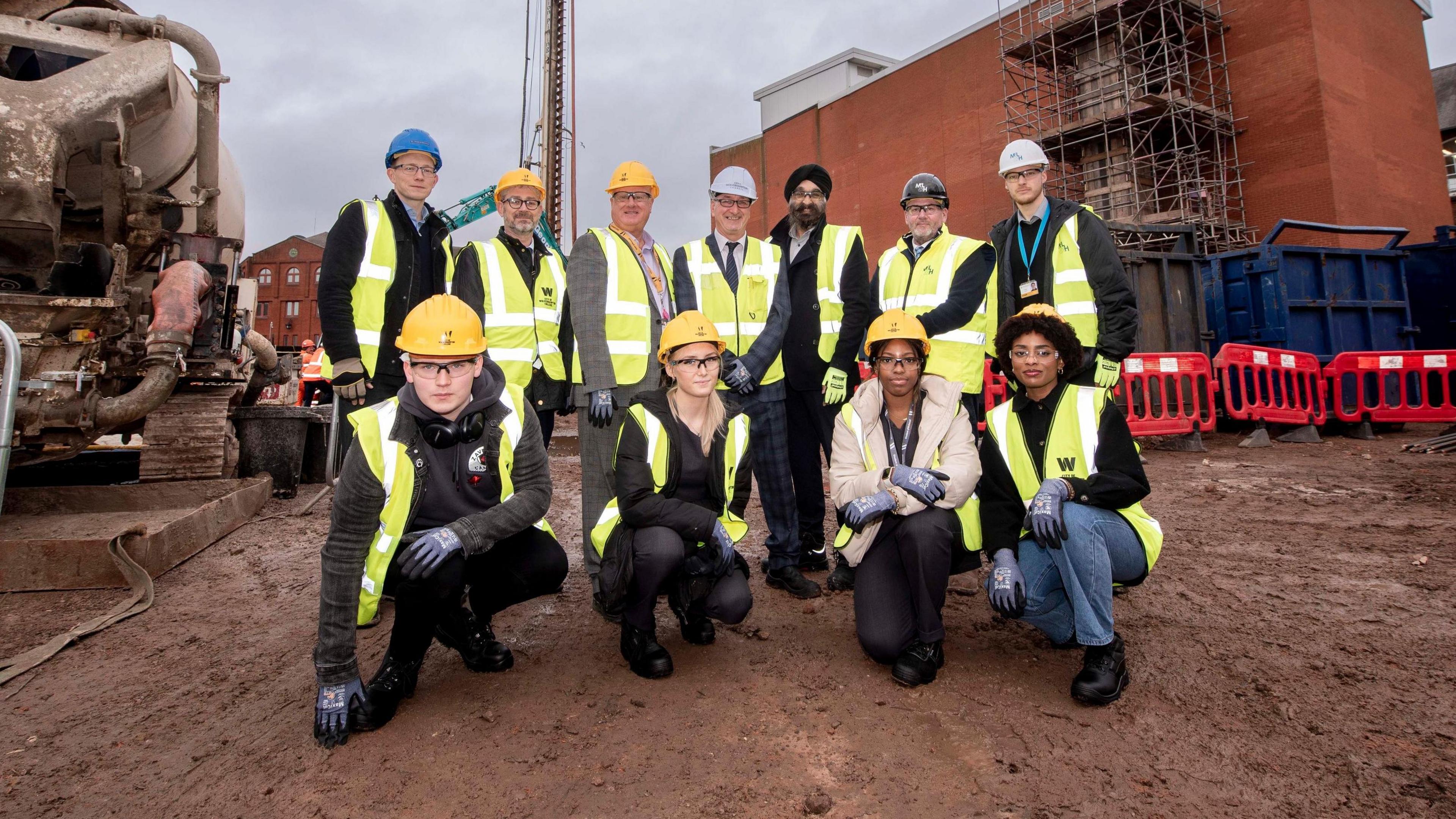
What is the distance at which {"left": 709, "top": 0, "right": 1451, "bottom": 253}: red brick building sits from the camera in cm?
1852

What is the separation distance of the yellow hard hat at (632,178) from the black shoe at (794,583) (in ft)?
6.69

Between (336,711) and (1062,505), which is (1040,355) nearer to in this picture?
(1062,505)

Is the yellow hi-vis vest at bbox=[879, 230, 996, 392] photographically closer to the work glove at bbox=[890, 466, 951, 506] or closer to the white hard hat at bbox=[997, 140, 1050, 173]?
the white hard hat at bbox=[997, 140, 1050, 173]

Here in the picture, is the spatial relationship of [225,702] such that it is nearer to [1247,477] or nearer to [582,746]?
[582,746]

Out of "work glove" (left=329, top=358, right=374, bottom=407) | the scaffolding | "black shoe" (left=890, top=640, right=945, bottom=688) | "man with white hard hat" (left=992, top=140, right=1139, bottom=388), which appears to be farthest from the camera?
the scaffolding

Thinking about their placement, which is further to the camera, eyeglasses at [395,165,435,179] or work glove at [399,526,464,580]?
eyeglasses at [395,165,435,179]

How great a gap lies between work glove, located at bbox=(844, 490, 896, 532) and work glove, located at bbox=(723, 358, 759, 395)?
90cm

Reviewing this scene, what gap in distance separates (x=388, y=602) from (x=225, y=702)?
1.18 metres

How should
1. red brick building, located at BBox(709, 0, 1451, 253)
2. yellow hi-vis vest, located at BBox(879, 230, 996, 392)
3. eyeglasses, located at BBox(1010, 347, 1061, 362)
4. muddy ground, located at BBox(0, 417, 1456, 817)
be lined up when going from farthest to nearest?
red brick building, located at BBox(709, 0, 1451, 253) < yellow hi-vis vest, located at BBox(879, 230, 996, 392) < eyeglasses, located at BBox(1010, 347, 1061, 362) < muddy ground, located at BBox(0, 417, 1456, 817)

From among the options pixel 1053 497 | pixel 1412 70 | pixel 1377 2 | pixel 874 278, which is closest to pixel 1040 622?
pixel 1053 497

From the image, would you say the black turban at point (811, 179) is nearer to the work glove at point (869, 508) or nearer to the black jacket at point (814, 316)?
the black jacket at point (814, 316)

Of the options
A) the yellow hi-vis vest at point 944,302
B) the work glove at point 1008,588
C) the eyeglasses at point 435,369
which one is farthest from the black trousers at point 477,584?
the yellow hi-vis vest at point 944,302

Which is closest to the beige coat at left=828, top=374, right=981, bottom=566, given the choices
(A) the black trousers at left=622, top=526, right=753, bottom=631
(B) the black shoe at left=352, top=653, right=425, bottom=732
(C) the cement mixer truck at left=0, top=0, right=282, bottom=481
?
(A) the black trousers at left=622, top=526, right=753, bottom=631

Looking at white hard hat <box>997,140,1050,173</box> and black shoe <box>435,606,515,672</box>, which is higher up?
white hard hat <box>997,140,1050,173</box>
